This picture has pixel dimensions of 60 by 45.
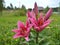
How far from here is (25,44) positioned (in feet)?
4.17

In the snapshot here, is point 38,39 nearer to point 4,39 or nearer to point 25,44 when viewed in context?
point 25,44

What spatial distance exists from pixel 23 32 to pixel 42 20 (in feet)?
0.40

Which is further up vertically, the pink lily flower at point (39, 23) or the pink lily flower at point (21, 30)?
the pink lily flower at point (39, 23)

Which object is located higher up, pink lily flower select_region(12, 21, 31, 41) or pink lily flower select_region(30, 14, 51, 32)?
pink lily flower select_region(30, 14, 51, 32)

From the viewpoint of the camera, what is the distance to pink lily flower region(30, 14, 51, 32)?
1217 millimetres

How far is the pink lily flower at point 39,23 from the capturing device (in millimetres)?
1217

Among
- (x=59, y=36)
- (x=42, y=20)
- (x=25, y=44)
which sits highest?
(x=42, y=20)

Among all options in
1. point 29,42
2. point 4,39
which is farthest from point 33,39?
point 4,39

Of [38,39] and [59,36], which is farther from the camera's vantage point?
[59,36]

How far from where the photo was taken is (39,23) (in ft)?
4.10

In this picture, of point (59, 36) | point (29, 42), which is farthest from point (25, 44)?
point (59, 36)

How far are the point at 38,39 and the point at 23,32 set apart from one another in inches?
3.4

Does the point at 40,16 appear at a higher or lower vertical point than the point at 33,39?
higher

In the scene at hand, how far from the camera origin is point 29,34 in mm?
1261
